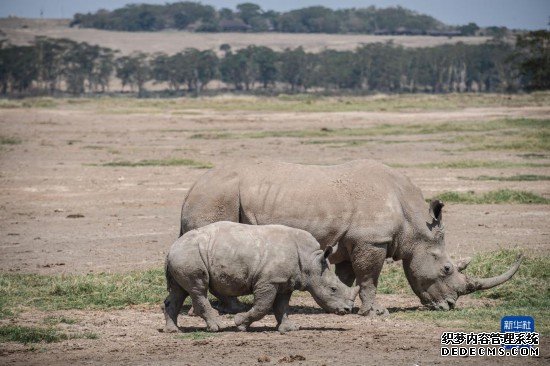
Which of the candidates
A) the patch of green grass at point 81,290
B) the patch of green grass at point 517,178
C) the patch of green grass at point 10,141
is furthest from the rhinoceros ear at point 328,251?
the patch of green grass at point 10,141

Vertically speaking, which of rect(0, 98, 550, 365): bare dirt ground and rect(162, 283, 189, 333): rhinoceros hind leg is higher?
rect(162, 283, 189, 333): rhinoceros hind leg

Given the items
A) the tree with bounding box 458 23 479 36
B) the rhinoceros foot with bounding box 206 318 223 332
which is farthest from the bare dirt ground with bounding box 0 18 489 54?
the rhinoceros foot with bounding box 206 318 223 332

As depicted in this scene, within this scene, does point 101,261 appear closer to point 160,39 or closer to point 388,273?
point 388,273

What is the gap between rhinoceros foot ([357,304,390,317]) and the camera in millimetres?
10781

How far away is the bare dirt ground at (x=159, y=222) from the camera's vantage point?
897 centimetres

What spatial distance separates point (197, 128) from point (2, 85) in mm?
61100

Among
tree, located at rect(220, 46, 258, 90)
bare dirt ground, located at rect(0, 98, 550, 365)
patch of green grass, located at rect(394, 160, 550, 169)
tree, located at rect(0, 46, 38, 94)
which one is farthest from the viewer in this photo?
tree, located at rect(220, 46, 258, 90)

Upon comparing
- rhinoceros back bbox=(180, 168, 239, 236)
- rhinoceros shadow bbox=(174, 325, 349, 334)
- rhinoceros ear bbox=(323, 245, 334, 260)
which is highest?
rhinoceros back bbox=(180, 168, 239, 236)

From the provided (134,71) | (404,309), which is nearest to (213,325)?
(404,309)

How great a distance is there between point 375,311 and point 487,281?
4.41ft

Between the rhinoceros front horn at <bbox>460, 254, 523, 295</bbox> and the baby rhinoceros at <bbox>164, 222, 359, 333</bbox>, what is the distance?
5.83 feet

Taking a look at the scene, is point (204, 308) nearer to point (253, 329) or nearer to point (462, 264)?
point (253, 329)

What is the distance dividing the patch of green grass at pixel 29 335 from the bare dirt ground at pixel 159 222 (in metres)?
0.16

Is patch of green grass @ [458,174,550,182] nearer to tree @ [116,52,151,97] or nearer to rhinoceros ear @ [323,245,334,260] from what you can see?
rhinoceros ear @ [323,245,334,260]
